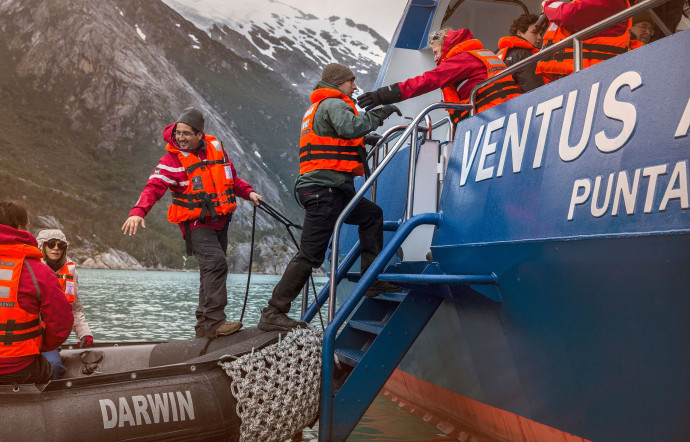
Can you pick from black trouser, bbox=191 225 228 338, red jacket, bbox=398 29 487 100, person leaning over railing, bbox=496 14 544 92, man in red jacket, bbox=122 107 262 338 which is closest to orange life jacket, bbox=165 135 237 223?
man in red jacket, bbox=122 107 262 338

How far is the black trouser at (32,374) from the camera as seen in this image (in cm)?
329

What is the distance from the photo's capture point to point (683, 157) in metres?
2.23

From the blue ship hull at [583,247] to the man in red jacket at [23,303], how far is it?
2340 mm

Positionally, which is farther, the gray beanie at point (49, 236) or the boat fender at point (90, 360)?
the gray beanie at point (49, 236)

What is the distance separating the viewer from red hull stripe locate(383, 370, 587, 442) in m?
3.36

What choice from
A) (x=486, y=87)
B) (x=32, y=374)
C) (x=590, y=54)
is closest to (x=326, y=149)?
(x=486, y=87)

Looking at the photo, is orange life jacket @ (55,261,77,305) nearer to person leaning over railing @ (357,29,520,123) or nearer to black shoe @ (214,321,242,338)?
black shoe @ (214,321,242,338)

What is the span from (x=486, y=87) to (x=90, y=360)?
3555 mm

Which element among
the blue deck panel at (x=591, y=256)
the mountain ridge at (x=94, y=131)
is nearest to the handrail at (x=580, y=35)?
the blue deck panel at (x=591, y=256)

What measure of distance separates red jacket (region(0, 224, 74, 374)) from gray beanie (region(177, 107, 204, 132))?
60.4 inches

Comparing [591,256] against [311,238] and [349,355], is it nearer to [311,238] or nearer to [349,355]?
[311,238]

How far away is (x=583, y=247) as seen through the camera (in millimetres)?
2625

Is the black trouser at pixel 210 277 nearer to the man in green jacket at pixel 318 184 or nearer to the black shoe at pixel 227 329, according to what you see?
the black shoe at pixel 227 329

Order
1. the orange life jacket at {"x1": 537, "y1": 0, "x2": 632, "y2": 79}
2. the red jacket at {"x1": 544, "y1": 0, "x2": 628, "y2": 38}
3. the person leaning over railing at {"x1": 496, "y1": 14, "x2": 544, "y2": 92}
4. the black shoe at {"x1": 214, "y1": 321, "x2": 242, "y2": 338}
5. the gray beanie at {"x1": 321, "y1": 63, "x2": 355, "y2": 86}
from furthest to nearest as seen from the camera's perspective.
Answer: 1. the person leaning over railing at {"x1": 496, "y1": 14, "x2": 544, "y2": 92}
2. the black shoe at {"x1": 214, "y1": 321, "x2": 242, "y2": 338}
3. the gray beanie at {"x1": 321, "y1": 63, "x2": 355, "y2": 86}
4. the red jacket at {"x1": 544, "y1": 0, "x2": 628, "y2": 38}
5. the orange life jacket at {"x1": 537, "y1": 0, "x2": 632, "y2": 79}
